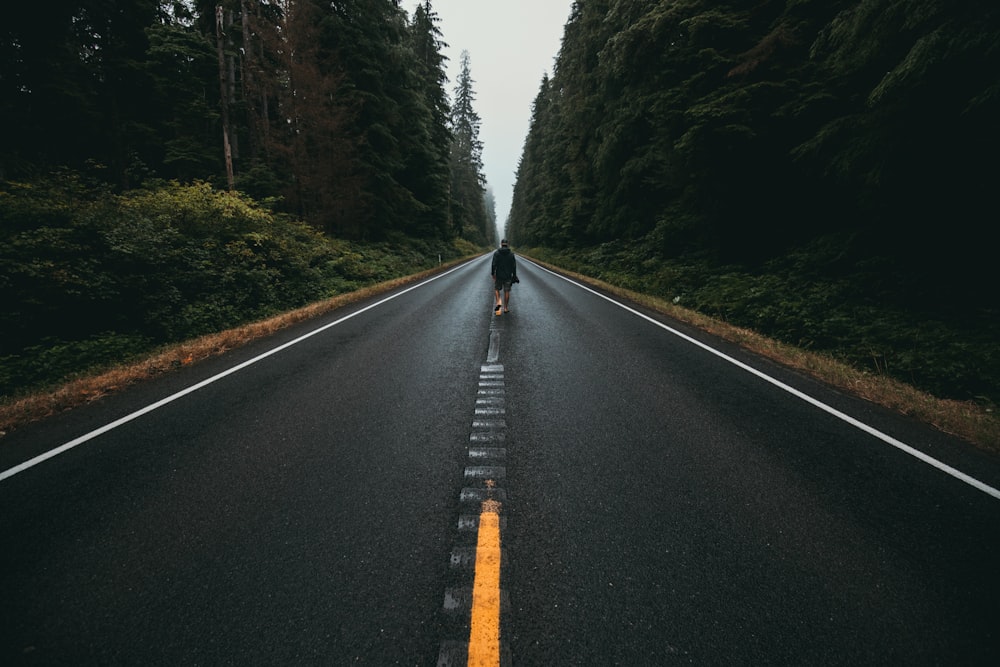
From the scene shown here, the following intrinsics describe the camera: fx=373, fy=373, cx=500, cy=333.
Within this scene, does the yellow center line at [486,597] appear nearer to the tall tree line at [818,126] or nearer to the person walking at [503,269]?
the person walking at [503,269]

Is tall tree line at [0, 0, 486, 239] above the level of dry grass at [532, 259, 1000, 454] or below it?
above

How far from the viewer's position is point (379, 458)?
332 cm

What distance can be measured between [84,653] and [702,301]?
12.4 meters

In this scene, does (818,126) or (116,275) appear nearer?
(116,275)

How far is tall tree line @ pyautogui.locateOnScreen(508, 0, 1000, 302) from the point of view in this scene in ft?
19.0

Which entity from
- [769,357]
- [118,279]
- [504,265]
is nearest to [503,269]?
[504,265]

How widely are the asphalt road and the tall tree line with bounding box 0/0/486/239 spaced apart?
1469cm

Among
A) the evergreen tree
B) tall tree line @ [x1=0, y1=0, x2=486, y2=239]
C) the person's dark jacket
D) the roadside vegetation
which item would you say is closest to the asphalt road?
the roadside vegetation

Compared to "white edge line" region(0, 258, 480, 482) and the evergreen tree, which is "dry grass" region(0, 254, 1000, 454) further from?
the evergreen tree

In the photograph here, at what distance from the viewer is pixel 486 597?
1.97m

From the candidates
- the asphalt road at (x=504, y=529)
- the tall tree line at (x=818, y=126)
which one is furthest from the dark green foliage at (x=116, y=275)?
the tall tree line at (x=818, y=126)

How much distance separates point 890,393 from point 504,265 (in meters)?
7.57

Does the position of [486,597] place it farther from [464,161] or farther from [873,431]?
[464,161]

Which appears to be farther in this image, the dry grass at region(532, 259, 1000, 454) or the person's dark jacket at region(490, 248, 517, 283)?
the person's dark jacket at region(490, 248, 517, 283)
